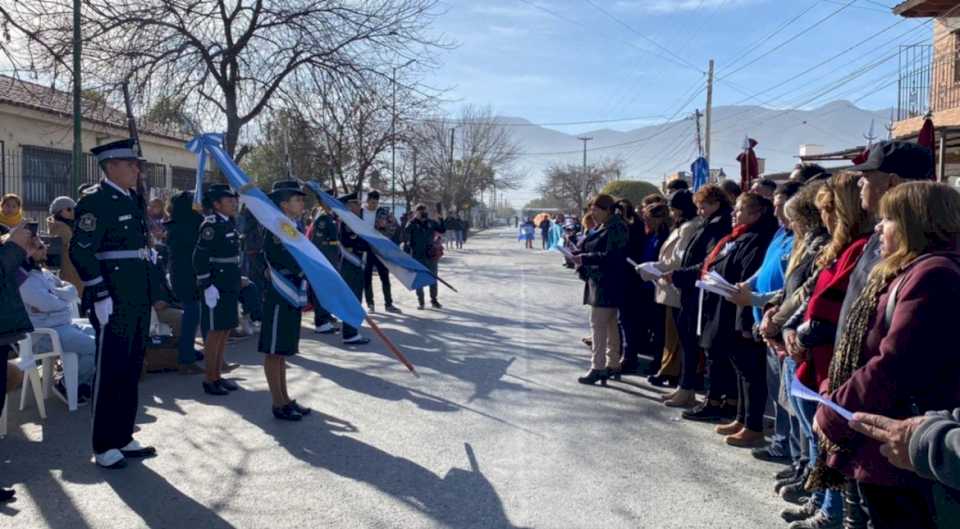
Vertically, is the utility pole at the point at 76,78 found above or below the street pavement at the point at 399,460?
above

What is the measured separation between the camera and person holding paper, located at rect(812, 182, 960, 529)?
2537mm

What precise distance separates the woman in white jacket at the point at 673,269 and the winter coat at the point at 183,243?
4724 mm

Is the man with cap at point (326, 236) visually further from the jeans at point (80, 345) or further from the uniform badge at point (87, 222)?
the uniform badge at point (87, 222)

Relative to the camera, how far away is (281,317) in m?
6.34

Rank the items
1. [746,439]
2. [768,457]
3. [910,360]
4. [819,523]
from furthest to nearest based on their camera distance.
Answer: [746,439] < [768,457] < [819,523] < [910,360]

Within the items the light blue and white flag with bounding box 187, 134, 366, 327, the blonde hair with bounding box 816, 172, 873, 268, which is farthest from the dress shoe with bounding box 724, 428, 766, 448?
the light blue and white flag with bounding box 187, 134, 366, 327

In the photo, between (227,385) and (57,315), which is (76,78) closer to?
(57,315)

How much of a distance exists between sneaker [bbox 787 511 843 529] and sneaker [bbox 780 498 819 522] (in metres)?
0.09

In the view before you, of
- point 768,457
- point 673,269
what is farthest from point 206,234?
point 768,457

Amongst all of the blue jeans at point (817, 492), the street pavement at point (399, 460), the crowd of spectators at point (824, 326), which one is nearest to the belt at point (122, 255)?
the street pavement at point (399, 460)

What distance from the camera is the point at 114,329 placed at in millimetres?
5230

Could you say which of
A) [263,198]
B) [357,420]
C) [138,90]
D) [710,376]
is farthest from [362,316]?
[138,90]

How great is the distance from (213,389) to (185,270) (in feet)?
5.02

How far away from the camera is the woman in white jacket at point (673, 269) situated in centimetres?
712
